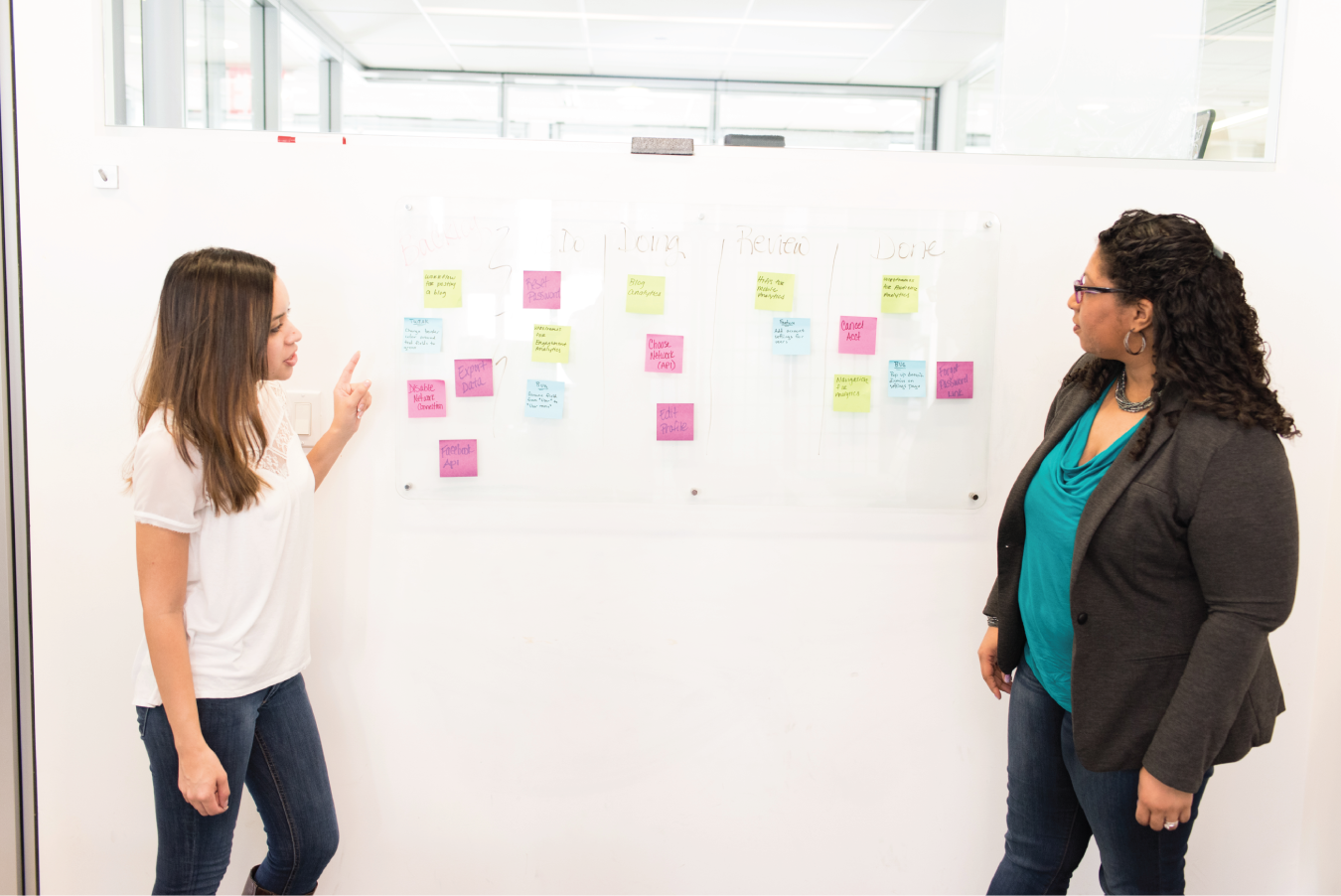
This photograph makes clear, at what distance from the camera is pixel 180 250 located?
1545 mm

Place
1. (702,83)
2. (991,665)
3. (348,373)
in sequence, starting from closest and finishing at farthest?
(991,665) < (348,373) < (702,83)

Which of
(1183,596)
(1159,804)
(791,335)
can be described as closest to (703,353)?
(791,335)

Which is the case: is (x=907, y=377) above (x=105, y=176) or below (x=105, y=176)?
below

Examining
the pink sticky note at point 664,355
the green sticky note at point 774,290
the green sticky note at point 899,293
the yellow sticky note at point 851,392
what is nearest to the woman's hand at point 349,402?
the pink sticky note at point 664,355

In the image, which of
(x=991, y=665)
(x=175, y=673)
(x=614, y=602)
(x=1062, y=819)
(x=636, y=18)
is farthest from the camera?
(x=636, y=18)

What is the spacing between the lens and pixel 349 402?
59.5 inches

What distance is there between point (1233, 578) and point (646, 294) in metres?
1.13

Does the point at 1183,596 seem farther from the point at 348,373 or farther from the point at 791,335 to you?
the point at 348,373

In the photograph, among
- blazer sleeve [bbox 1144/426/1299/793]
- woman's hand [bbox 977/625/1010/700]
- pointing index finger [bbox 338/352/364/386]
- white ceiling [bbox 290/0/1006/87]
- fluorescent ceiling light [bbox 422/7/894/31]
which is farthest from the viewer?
fluorescent ceiling light [bbox 422/7/894/31]

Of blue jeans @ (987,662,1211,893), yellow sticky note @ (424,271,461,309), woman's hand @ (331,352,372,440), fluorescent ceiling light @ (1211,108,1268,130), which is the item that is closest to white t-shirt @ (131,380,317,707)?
woman's hand @ (331,352,372,440)

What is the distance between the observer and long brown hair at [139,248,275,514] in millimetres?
1137

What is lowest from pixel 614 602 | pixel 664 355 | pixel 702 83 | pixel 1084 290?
pixel 614 602

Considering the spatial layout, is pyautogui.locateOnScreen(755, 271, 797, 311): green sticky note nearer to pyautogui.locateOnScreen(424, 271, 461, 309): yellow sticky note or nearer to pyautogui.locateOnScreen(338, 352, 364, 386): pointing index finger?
pyautogui.locateOnScreen(424, 271, 461, 309): yellow sticky note

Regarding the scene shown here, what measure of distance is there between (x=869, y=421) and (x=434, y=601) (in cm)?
104
